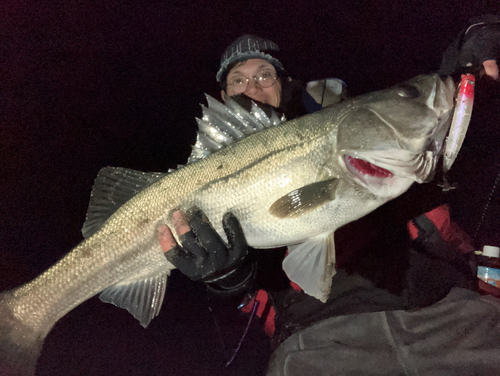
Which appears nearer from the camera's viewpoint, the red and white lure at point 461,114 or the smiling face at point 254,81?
the red and white lure at point 461,114

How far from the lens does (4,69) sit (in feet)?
11.6

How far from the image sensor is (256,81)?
2.06 metres

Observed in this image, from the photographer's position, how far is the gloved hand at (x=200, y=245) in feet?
3.40

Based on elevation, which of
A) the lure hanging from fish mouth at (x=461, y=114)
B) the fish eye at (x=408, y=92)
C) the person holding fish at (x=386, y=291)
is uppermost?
the fish eye at (x=408, y=92)

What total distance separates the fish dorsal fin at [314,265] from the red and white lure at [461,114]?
1.85ft

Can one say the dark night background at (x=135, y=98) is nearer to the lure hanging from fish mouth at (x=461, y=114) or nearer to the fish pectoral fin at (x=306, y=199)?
the lure hanging from fish mouth at (x=461, y=114)

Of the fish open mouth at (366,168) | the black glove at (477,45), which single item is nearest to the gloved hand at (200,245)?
the fish open mouth at (366,168)

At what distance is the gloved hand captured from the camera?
3.40ft

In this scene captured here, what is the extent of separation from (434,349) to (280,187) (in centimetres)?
92

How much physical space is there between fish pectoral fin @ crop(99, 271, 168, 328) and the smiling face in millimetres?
1594

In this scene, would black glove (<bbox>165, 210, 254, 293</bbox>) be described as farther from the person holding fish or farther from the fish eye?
the fish eye

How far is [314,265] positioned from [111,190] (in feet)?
3.63

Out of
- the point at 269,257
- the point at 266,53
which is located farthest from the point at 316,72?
the point at 269,257

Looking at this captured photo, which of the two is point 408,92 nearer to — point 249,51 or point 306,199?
point 306,199
